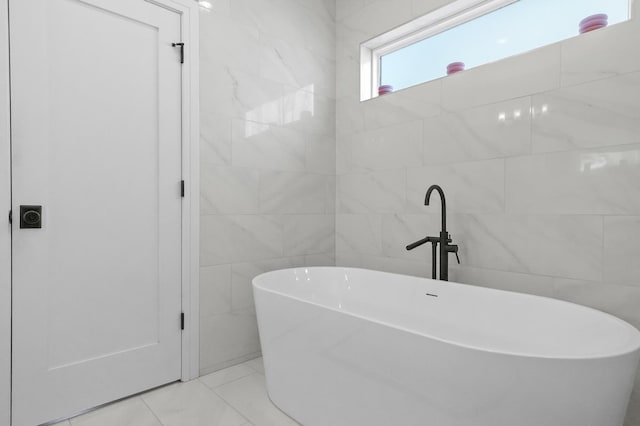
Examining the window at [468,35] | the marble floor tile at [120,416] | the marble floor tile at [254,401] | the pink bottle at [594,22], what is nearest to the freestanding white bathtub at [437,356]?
the marble floor tile at [254,401]

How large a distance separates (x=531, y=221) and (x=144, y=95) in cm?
219

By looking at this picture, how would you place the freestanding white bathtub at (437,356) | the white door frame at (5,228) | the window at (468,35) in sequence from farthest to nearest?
the window at (468,35)
the white door frame at (5,228)
the freestanding white bathtub at (437,356)

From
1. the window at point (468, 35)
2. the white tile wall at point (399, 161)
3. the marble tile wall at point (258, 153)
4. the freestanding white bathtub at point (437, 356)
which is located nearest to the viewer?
the freestanding white bathtub at point (437, 356)

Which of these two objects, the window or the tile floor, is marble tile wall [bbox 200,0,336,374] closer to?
the tile floor

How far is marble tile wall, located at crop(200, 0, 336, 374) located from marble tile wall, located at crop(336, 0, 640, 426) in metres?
0.35

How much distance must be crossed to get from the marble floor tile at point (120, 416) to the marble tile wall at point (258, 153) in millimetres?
421

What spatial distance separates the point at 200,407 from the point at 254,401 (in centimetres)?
27

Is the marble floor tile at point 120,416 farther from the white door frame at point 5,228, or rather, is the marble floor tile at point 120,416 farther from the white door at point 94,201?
the white door frame at point 5,228

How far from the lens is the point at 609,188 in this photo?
5.22ft

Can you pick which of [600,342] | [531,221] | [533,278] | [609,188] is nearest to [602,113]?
[609,188]

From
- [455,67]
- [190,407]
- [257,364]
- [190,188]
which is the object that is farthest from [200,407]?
[455,67]

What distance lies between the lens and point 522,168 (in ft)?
6.07

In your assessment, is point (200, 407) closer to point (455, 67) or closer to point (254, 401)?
point (254, 401)

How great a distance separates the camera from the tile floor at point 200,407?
1663 mm
